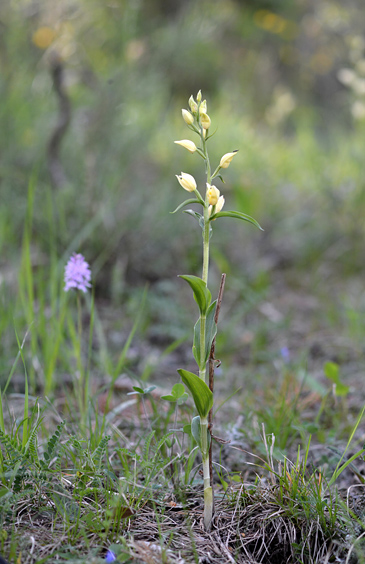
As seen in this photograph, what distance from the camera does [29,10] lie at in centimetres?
310

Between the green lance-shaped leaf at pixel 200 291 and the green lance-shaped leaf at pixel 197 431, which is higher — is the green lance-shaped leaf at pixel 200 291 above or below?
above

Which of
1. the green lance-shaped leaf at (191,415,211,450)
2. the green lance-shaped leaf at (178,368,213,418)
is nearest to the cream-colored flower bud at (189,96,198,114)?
the green lance-shaped leaf at (178,368,213,418)

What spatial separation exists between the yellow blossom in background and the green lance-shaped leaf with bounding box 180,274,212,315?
A: 9.86ft

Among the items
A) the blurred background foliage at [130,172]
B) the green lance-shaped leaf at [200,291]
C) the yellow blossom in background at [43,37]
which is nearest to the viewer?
the green lance-shaped leaf at [200,291]

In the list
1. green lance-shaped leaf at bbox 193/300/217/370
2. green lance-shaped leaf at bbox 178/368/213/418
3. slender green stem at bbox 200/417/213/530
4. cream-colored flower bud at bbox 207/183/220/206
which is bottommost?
slender green stem at bbox 200/417/213/530

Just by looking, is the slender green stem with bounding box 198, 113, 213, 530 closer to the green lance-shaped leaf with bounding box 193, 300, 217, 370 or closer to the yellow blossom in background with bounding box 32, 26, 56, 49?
the green lance-shaped leaf with bounding box 193, 300, 217, 370

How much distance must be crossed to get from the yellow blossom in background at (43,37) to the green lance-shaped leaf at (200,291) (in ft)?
9.86

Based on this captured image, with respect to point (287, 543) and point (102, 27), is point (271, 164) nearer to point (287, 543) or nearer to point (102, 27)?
point (102, 27)

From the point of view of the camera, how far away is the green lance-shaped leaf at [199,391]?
87cm

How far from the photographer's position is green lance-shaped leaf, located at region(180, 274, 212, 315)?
0.86 metres

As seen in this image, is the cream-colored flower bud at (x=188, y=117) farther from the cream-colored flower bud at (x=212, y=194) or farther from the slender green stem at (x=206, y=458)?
the slender green stem at (x=206, y=458)

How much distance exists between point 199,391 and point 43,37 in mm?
3329

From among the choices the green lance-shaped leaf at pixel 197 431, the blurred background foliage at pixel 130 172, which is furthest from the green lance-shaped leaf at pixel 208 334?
the blurred background foliage at pixel 130 172

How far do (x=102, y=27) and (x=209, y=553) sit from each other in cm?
346
